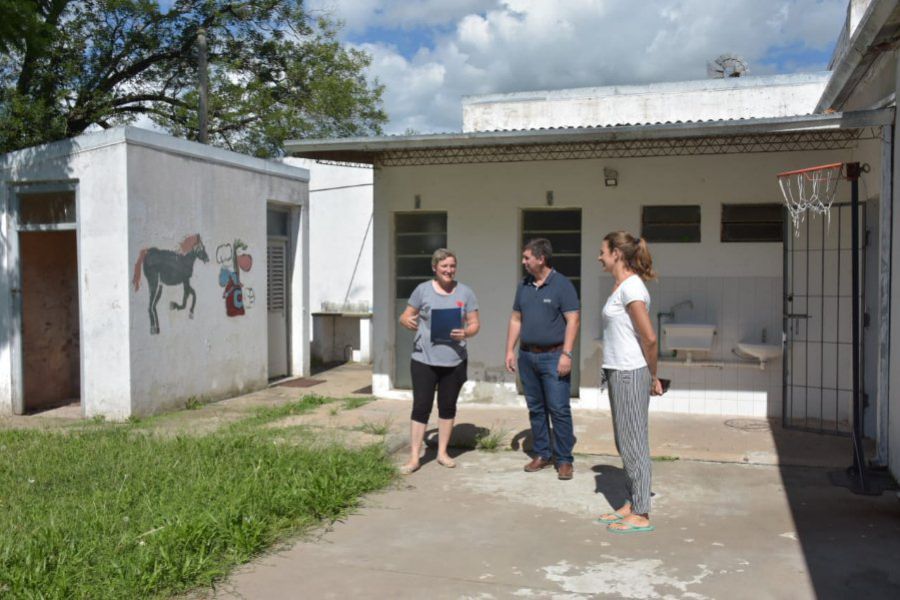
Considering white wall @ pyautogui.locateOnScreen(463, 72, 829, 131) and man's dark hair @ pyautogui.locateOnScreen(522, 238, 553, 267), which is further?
white wall @ pyautogui.locateOnScreen(463, 72, 829, 131)

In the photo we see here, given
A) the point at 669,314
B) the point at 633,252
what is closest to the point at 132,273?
the point at 669,314

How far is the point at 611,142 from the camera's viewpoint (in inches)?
341

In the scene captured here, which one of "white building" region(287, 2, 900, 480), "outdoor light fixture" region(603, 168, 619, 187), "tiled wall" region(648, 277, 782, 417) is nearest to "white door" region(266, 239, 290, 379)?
"white building" region(287, 2, 900, 480)

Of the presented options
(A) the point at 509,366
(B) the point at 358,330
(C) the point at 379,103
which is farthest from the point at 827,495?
(C) the point at 379,103

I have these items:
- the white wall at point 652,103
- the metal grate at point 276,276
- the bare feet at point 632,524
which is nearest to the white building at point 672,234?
the white wall at point 652,103

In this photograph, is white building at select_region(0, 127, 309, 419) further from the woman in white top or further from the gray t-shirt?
the woman in white top

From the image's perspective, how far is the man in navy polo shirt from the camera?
6273 millimetres

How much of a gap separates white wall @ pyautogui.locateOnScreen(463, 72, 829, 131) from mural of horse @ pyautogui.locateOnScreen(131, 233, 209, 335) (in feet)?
15.1

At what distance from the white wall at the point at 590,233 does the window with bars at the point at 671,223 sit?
0.08 meters

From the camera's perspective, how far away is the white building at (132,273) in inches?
355

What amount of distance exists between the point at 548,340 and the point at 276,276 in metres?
7.20

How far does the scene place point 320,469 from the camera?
6168 millimetres

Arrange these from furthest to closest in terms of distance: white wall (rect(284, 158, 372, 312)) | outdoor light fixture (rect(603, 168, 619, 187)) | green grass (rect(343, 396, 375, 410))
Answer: white wall (rect(284, 158, 372, 312)), green grass (rect(343, 396, 375, 410)), outdoor light fixture (rect(603, 168, 619, 187))

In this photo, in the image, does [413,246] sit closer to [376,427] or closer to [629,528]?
[376,427]
